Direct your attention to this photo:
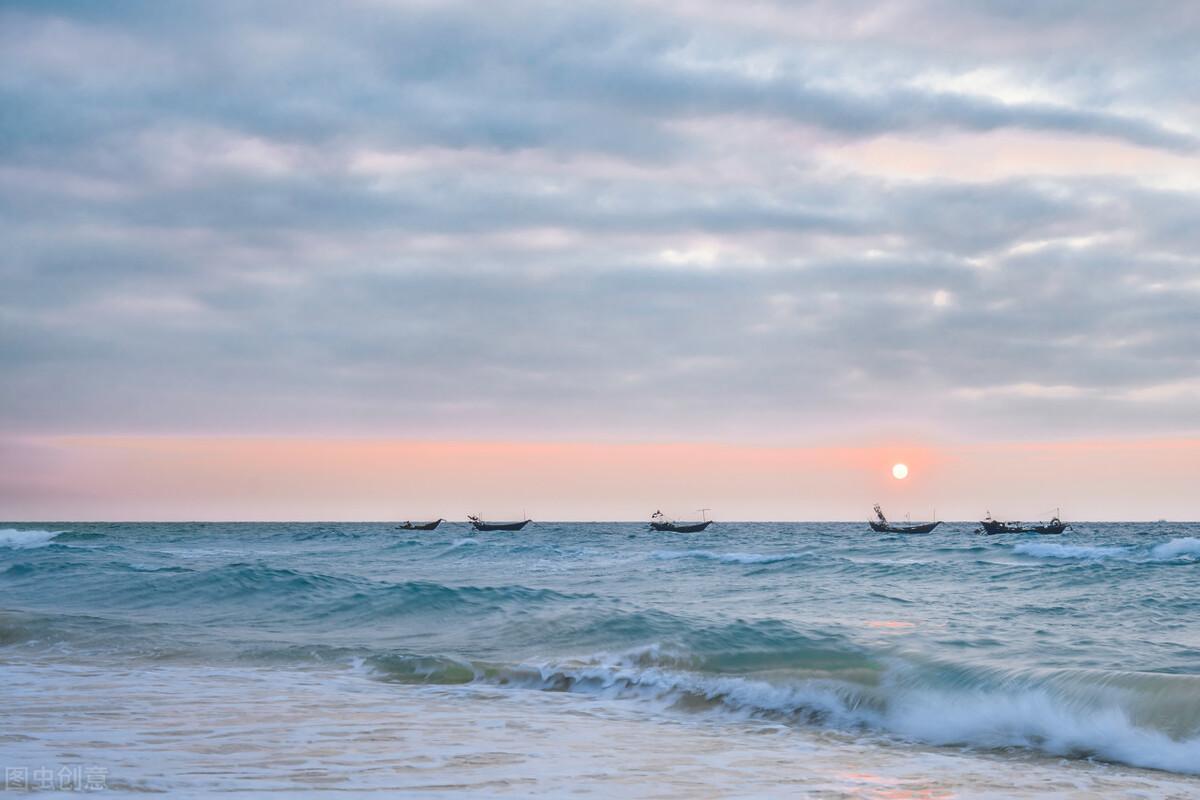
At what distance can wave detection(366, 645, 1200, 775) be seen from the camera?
1151cm

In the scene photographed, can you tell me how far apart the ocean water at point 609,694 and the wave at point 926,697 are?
0.04 m

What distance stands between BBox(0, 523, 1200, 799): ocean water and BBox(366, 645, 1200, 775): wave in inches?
1.8

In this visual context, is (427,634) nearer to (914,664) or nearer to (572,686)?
(572,686)

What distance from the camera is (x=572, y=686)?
50.5 feet

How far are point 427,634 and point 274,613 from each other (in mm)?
6883

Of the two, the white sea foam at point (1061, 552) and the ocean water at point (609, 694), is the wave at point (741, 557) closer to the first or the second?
the white sea foam at point (1061, 552)

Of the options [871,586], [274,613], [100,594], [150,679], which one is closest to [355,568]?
[100,594]

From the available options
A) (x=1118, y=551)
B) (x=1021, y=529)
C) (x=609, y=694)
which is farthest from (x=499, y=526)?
(x=609, y=694)

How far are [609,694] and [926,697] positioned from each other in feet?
15.1

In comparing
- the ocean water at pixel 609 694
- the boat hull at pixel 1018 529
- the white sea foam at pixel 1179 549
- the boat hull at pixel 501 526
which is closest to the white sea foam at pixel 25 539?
the ocean water at pixel 609 694

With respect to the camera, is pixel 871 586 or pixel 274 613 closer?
pixel 274 613

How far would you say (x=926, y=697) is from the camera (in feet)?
44.3

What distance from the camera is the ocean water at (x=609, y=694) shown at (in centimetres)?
920

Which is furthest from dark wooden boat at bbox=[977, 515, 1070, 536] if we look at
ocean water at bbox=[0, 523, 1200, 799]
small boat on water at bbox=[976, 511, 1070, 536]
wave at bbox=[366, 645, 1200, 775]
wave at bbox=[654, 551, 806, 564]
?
wave at bbox=[366, 645, 1200, 775]
